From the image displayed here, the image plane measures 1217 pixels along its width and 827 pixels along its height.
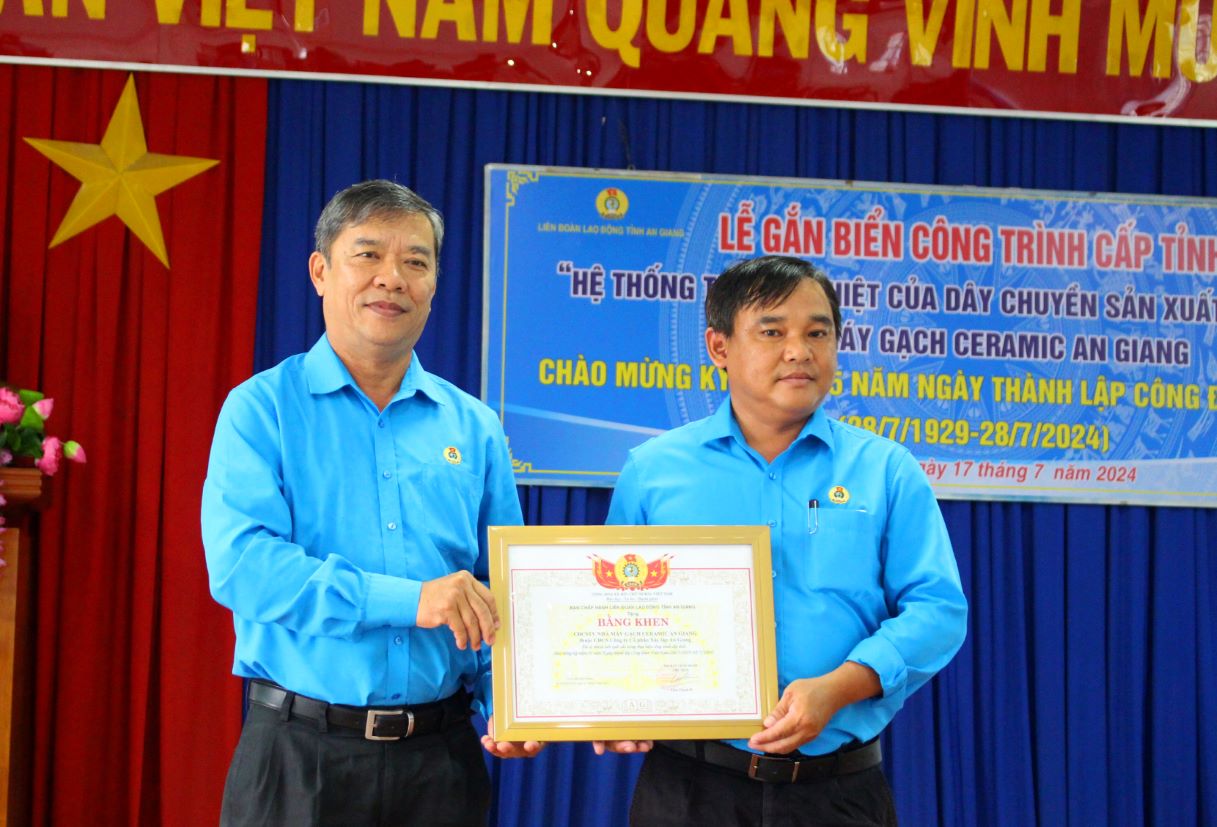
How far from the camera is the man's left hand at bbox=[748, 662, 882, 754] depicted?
1943mm

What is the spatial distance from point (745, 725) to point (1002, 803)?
2391 millimetres

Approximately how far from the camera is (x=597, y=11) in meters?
3.93

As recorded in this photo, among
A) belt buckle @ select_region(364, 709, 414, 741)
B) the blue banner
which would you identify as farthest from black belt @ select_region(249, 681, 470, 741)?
the blue banner

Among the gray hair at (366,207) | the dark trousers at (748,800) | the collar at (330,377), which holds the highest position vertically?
the gray hair at (366,207)

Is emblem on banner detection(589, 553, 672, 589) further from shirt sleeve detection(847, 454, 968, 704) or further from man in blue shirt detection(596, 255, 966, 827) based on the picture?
shirt sleeve detection(847, 454, 968, 704)

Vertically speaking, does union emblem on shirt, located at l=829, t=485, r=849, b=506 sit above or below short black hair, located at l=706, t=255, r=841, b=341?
below

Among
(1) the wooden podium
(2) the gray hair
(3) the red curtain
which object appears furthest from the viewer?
(3) the red curtain

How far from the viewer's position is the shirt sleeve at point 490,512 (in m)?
2.20

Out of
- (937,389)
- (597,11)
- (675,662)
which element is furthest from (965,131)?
(675,662)

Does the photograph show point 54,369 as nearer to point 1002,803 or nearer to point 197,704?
point 197,704

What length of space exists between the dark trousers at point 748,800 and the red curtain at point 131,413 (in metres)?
2.09

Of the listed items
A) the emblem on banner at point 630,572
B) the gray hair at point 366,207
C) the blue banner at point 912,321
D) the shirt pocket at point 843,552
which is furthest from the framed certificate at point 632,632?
the blue banner at point 912,321

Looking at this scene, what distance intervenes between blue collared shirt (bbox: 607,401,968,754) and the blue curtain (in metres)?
1.71

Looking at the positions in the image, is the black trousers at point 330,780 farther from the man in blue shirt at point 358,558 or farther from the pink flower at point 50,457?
the pink flower at point 50,457
